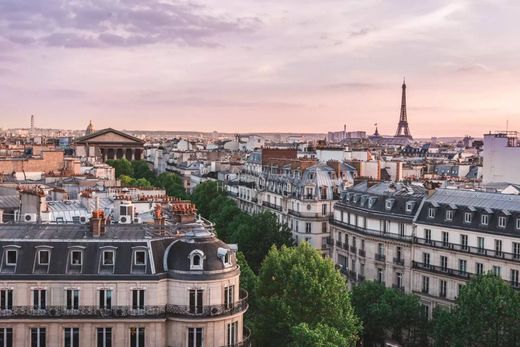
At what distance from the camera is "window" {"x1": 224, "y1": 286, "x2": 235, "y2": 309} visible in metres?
32.7

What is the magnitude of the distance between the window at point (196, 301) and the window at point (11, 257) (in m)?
7.92

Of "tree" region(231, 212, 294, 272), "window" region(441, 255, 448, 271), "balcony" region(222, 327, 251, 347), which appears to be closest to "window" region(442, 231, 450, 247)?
"window" region(441, 255, 448, 271)

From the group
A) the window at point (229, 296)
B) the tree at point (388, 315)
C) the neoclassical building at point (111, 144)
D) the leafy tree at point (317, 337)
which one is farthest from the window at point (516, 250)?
the neoclassical building at point (111, 144)

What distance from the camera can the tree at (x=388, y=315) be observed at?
1746 inches

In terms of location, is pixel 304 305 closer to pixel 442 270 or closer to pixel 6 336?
pixel 442 270

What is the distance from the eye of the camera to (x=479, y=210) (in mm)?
48750

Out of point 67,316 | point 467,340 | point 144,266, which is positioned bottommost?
point 467,340

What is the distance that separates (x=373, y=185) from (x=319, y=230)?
889 centimetres

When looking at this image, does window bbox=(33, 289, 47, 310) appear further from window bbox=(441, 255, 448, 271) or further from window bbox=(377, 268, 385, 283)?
window bbox=(377, 268, 385, 283)

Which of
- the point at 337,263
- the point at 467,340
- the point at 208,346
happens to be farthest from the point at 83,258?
the point at 337,263

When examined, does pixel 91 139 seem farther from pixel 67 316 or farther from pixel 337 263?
pixel 67 316

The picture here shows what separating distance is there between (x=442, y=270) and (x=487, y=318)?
35.2ft

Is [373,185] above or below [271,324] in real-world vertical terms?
above

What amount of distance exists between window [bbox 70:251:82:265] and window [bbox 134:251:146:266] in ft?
8.08
